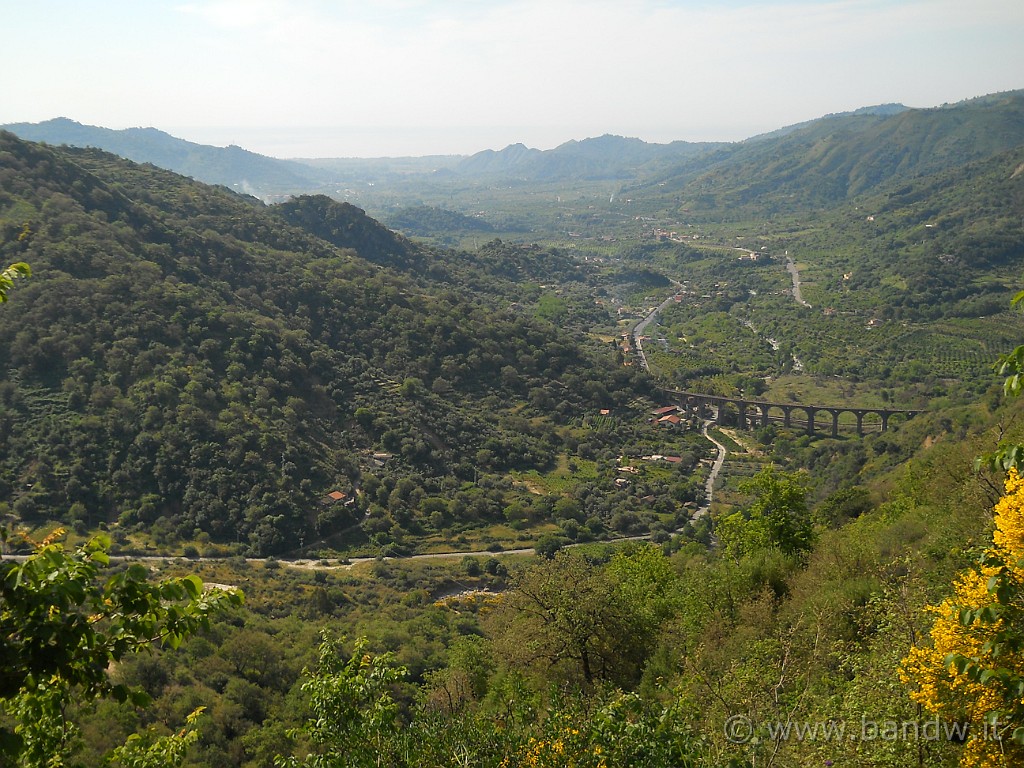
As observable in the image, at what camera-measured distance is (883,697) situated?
22.2ft

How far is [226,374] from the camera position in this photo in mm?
50031

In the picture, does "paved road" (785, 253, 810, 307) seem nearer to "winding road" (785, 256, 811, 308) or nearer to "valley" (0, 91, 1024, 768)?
"winding road" (785, 256, 811, 308)

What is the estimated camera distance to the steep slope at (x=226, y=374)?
40.0 metres

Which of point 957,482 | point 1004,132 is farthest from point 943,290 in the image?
point 1004,132

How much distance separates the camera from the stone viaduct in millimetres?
67312

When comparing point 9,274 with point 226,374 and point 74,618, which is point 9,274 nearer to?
point 74,618

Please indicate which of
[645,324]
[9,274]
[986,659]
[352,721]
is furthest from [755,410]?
[9,274]

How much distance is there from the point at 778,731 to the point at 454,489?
44.9 m

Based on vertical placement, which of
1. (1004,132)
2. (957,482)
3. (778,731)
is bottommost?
(957,482)

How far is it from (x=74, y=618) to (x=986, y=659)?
6.71 meters

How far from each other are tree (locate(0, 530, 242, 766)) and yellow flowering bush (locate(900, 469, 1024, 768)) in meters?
4.90

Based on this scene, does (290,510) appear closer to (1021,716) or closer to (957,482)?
(957,482)

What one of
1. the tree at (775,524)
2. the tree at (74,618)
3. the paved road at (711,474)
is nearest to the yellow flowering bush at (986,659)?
the tree at (74,618)

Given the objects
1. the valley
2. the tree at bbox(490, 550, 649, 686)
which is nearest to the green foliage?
the valley
